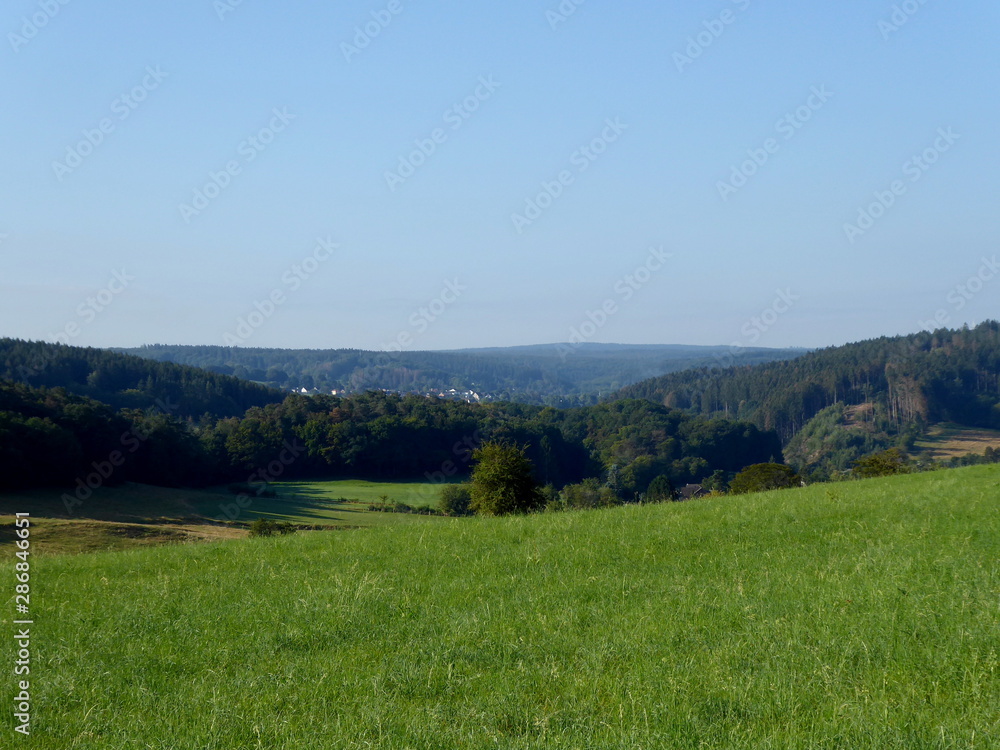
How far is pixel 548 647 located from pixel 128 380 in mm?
163710

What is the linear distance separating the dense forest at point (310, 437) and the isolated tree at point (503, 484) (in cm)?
284

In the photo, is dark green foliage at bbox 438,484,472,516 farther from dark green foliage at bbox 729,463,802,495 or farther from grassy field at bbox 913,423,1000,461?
grassy field at bbox 913,423,1000,461

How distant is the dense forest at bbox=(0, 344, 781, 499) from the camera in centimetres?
6869

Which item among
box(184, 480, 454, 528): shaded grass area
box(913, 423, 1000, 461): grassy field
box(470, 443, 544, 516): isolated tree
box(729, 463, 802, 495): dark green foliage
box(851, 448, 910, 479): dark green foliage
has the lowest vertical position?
box(913, 423, 1000, 461): grassy field

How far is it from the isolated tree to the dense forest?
284cm

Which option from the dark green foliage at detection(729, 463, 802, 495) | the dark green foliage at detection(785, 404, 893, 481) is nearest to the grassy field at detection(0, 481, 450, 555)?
the dark green foliage at detection(729, 463, 802, 495)

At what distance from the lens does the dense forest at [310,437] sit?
225 ft

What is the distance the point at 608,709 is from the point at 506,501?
20475 mm

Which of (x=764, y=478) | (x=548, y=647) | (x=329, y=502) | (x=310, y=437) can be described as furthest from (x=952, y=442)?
(x=548, y=647)

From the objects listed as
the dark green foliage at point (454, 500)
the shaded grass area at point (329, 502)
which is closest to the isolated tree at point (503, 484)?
the shaded grass area at point (329, 502)

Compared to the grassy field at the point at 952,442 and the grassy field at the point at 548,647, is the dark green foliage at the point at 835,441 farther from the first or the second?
the grassy field at the point at 548,647

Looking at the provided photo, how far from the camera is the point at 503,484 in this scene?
26438mm

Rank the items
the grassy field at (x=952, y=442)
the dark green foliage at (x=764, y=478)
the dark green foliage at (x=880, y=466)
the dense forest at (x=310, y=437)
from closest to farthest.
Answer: the dark green foliage at (x=880, y=466) → the dark green foliage at (x=764, y=478) → the dense forest at (x=310, y=437) → the grassy field at (x=952, y=442)

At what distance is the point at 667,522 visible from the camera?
1473 cm
